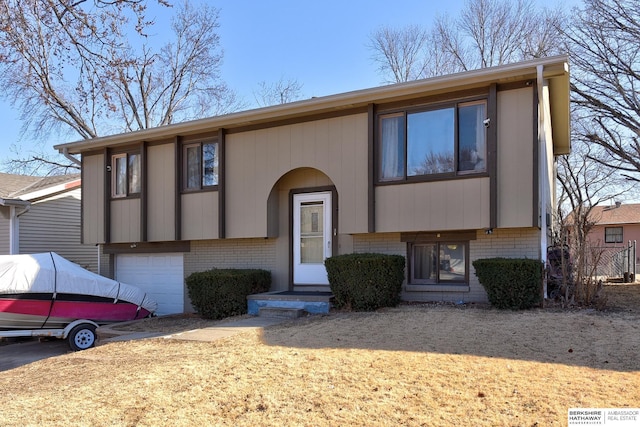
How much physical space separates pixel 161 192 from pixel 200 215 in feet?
4.22

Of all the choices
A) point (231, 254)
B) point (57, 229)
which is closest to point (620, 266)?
point (231, 254)

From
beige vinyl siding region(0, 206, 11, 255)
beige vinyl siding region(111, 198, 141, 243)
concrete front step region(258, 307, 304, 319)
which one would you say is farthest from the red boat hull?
beige vinyl siding region(0, 206, 11, 255)

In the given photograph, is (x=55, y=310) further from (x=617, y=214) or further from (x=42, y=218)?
(x=617, y=214)

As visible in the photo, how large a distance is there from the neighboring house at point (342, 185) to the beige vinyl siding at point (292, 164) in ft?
0.08

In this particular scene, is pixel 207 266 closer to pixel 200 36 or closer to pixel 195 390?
pixel 195 390

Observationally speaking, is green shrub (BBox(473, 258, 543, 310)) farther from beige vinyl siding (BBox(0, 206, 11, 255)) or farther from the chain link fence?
beige vinyl siding (BBox(0, 206, 11, 255))

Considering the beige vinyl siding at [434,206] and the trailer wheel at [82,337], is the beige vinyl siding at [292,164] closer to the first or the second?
the beige vinyl siding at [434,206]

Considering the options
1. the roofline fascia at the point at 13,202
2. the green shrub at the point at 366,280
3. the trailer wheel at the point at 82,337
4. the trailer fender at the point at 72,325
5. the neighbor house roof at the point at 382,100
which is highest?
the neighbor house roof at the point at 382,100

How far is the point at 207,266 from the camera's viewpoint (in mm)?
12281

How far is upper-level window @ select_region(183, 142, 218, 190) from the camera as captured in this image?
38.9ft

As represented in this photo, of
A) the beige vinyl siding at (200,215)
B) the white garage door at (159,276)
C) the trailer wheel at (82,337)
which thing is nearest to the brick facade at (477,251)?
the beige vinyl siding at (200,215)

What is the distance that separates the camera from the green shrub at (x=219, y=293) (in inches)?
399

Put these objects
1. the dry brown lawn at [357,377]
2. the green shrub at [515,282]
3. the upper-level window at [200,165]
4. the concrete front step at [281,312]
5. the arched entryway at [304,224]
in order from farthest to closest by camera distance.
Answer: the upper-level window at [200,165] < the arched entryway at [304,224] < the concrete front step at [281,312] < the green shrub at [515,282] < the dry brown lawn at [357,377]

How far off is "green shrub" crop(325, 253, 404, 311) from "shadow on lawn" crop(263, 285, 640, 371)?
367mm
